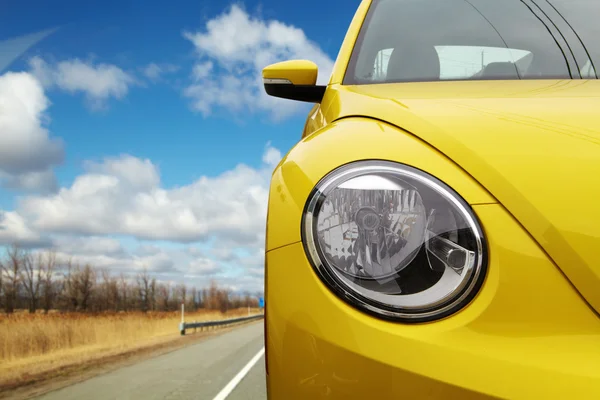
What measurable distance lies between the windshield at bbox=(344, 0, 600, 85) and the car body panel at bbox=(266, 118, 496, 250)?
0.76m

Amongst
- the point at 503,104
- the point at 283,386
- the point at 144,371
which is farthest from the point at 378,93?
the point at 144,371

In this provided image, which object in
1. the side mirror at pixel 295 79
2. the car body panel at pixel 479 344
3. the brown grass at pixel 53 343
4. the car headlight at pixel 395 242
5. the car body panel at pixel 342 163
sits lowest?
the brown grass at pixel 53 343

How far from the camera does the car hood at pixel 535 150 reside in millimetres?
910

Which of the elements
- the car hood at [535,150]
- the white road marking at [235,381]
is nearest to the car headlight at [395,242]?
the car hood at [535,150]

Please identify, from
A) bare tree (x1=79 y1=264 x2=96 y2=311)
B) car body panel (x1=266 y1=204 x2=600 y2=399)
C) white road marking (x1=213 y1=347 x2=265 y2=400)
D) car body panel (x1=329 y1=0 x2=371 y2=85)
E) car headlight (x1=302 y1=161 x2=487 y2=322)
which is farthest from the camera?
bare tree (x1=79 y1=264 x2=96 y2=311)

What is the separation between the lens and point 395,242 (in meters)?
1.03

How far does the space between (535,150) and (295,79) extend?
132 cm

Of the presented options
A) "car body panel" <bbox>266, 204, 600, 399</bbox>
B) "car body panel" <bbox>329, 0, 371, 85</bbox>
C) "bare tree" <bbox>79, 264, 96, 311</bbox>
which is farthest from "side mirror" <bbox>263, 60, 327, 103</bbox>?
"bare tree" <bbox>79, 264, 96, 311</bbox>

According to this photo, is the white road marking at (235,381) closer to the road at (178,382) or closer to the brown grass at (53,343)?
the road at (178,382)

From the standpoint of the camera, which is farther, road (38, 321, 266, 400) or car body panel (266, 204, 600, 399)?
road (38, 321, 266, 400)

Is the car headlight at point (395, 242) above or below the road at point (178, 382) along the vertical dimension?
above

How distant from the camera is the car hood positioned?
91cm

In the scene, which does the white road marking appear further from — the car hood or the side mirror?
the car hood

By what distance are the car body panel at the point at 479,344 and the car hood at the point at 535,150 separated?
0.13 ft
